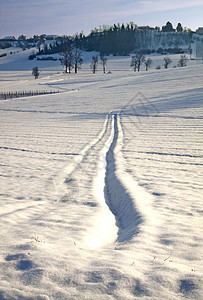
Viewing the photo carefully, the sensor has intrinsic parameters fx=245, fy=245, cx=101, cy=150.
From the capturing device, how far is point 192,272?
334cm

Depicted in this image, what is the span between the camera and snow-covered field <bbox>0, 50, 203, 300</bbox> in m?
3.16

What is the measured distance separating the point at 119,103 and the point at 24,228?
2209 cm

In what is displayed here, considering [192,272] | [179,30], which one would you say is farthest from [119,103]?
[179,30]

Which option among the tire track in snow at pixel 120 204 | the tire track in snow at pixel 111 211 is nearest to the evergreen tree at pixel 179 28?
the tire track in snow at pixel 111 211

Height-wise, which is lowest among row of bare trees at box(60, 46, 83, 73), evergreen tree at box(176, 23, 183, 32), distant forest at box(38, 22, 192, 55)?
row of bare trees at box(60, 46, 83, 73)

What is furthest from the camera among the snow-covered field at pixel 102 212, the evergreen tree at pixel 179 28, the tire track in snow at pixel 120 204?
the evergreen tree at pixel 179 28

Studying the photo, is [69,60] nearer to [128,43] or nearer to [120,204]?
[128,43]

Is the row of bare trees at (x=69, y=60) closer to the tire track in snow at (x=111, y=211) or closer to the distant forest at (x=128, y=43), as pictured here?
the distant forest at (x=128, y=43)

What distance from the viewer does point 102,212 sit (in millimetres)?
6215

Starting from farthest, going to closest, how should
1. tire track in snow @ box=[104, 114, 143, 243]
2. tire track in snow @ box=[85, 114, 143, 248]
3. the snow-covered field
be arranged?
tire track in snow @ box=[104, 114, 143, 243] < tire track in snow @ box=[85, 114, 143, 248] < the snow-covered field

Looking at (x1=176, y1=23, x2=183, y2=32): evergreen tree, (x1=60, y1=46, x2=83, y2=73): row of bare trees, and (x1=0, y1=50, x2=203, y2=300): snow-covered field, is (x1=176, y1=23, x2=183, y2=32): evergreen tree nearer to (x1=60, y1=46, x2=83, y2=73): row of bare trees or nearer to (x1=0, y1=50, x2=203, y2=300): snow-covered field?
(x1=60, y1=46, x2=83, y2=73): row of bare trees

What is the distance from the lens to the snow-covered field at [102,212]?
3.16 metres

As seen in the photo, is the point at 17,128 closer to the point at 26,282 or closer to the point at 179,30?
the point at 26,282

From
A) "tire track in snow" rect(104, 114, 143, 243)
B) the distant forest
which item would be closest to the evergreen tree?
the distant forest
